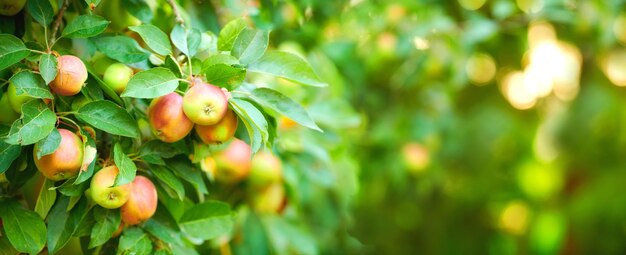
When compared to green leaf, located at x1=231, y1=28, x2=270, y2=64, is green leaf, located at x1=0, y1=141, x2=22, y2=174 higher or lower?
lower

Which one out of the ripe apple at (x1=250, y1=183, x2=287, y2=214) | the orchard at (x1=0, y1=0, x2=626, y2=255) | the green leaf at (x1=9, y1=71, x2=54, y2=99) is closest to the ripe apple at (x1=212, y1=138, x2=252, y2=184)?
the orchard at (x1=0, y1=0, x2=626, y2=255)

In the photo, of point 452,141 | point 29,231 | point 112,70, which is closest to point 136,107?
point 112,70

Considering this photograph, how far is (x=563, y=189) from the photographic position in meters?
2.24

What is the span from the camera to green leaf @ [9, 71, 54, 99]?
21.8 inches

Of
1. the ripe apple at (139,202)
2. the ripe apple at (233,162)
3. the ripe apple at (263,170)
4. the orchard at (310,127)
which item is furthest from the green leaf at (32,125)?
the ripe apple at (263,170)

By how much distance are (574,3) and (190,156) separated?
45.7 inches

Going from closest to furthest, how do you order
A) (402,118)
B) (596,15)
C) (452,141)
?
(596,15) < (402,118) < (452,141)

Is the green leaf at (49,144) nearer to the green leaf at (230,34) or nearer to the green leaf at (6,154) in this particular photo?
the green leaf at (6,154)

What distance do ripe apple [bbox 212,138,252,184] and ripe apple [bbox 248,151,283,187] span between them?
63 millimetres

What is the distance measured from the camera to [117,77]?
0.64 meters

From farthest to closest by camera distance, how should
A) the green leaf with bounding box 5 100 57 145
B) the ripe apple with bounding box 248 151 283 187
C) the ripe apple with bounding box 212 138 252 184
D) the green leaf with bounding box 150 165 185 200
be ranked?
the ripe apple with bounding box 248 151 283 187 → the ripe apple with bounding box 212 138 252 184 → the green leaf with bounding box 150 165 185 200 → the green leaf with bounding box 5 100 57 145

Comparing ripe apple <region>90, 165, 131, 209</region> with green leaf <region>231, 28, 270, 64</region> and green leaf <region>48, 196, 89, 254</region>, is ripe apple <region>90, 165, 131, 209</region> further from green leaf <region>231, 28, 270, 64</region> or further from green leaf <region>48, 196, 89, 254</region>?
green leaf <region>231, 28, 270, 64</region>

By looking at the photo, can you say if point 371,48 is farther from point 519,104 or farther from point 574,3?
point 519,104

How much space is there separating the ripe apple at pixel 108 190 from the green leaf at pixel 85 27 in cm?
13
